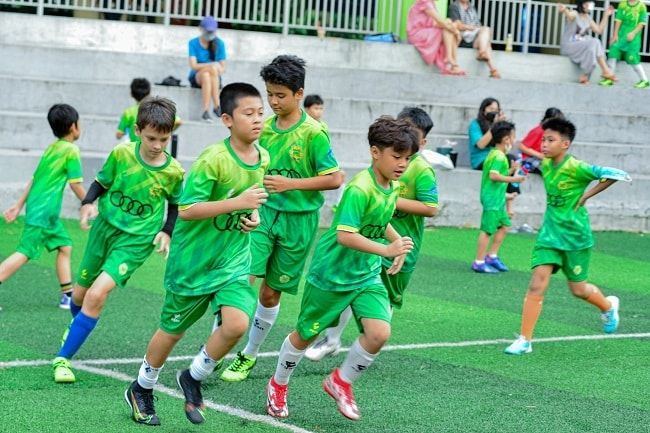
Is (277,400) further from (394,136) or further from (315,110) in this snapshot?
(315,110)

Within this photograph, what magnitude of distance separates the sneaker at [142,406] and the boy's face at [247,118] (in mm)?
1507

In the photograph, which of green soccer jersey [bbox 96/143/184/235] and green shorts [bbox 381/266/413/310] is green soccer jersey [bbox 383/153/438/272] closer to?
green shorts [bbox 381/266/413/310]

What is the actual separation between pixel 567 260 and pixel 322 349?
224 centimetres

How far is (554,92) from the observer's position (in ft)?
73.5

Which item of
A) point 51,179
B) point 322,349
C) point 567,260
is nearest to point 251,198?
point 322,349

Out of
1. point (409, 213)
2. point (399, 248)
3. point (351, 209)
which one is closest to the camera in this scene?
point (399, 248)

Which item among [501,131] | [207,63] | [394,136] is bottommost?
[394,136]

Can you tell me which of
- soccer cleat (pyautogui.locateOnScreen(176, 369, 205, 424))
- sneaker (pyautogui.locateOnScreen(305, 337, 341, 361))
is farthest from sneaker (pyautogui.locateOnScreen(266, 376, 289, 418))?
sneaker (pyautogui.locateOnScreen(305, 337, 341, 361))

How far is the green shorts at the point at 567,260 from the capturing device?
950 centimetres

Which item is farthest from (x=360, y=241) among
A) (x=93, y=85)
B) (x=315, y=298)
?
(x=93, y=85)

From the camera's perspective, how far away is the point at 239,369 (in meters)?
7.86

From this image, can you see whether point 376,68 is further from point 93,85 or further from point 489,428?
point 489,428

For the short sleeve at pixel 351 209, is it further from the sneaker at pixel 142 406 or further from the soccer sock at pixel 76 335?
the soccer sock at pixel 76 335

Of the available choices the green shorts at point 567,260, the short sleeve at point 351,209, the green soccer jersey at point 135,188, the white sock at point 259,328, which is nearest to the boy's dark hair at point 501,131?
the green shorts at point 567,260
